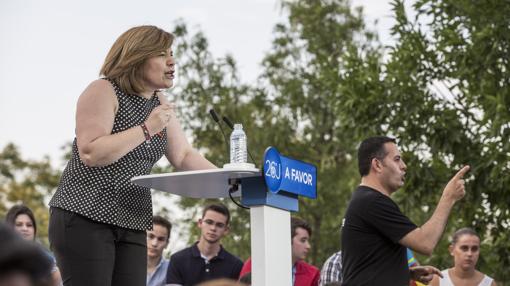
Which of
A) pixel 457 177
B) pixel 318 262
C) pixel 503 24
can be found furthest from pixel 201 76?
pixel 457 177

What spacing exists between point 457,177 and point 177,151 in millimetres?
1564

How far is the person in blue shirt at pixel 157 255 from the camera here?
8.63 metres

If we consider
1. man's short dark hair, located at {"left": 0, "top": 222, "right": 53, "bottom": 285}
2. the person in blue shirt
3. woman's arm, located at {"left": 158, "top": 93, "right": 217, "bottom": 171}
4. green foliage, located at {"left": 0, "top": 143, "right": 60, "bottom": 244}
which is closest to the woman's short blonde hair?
woman's arm, located at {"left": 158, "top": 93, "right": 217, "bottom": 171}

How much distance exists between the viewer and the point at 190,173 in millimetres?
3613

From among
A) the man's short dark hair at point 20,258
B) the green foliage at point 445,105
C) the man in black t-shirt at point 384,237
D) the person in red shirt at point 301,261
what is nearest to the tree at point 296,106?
the green foliage at point 445,105

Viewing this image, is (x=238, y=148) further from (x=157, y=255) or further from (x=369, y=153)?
(x=157, y=255)

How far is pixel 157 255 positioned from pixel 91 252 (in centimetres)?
515

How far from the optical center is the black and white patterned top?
3654 millimetres

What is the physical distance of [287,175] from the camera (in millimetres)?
3986

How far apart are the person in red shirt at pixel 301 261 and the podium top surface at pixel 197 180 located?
399 centimetres

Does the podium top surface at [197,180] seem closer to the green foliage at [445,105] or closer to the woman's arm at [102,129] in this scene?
the woman's arm at [102,129]

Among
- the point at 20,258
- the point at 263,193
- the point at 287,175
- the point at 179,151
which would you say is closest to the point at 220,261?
the point at 179,151

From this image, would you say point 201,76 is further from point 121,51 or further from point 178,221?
point 121,51

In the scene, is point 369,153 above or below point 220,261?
above
